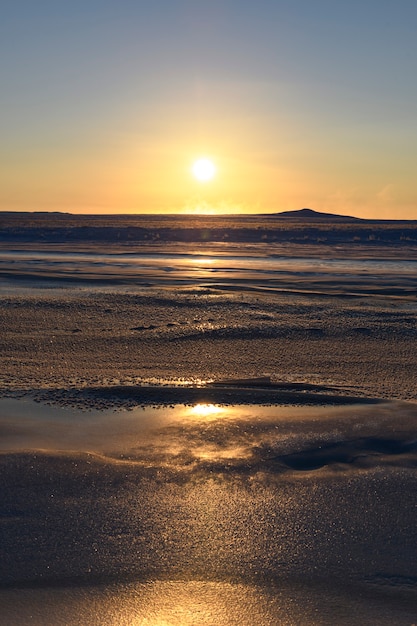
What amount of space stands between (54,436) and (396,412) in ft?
11.5

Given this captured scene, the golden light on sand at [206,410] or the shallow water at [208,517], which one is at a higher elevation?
the golden light on sand at [206,410]

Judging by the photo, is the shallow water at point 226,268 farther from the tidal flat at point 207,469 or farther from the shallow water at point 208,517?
the shallow water at point 208,517

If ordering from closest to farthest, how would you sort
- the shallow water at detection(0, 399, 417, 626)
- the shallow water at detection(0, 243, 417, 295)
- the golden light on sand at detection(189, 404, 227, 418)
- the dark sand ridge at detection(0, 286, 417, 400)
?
1. the shallow water at detection(0, 399, 417, 626)
2. the golden light on sand at detection(189, 404, 227, 418)
3. the dark sand ridge at detection(0, 286, 417, 400)
4. the shallow water at detection(0, 243, 417, 295)

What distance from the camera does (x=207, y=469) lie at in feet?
19.9

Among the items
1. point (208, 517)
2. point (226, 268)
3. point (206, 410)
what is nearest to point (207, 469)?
point (208, 517)

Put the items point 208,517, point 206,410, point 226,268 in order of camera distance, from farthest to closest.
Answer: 1. point 226,268
2. point 206,410
3. point 208,517

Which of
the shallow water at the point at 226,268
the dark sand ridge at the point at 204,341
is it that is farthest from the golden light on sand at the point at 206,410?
the shallow water at the point at 226,268

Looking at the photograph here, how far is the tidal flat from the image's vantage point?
4.30 meters

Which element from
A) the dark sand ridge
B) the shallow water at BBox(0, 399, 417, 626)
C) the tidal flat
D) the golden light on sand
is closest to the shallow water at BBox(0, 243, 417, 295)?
the dark sand ridge

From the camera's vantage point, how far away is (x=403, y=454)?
6.44 m

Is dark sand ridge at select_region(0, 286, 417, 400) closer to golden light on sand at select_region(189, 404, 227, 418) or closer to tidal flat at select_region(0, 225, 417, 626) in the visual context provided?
tidal flat at select_region(0, 225, 417, 626)

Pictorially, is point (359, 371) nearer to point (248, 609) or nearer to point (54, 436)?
point (54, 436)

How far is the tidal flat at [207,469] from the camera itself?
430cm

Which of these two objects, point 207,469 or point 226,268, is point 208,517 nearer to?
point 207,469
